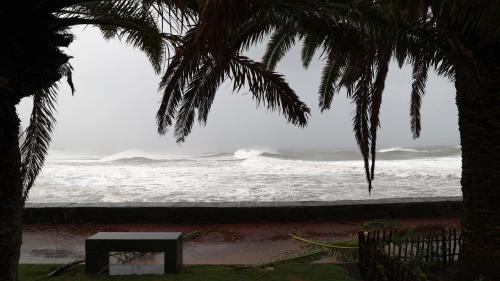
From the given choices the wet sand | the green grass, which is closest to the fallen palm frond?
the green grass

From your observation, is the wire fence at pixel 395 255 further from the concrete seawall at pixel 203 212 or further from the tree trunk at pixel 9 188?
the tree trunk at pixel 9 188

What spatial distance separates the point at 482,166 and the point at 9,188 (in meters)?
4.22

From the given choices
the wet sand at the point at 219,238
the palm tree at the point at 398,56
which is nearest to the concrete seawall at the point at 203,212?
the wet sand at the point at 219,238

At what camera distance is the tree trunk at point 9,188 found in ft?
11.7

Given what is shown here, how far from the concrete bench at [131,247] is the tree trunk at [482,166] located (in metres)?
3.12

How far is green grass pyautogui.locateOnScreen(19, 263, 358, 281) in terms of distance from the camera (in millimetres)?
5031

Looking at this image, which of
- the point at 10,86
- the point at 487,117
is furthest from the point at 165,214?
the point at 487,117

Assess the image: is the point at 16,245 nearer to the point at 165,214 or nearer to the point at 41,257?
the point at 41,257

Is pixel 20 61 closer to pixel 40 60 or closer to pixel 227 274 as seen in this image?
pixel 40 60

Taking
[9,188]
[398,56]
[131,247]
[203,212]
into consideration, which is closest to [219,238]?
[203,212]

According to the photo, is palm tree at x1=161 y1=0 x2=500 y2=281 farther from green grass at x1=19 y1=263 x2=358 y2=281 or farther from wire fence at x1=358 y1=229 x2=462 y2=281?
green grass at x1=19 y1=263 x2=358 y2=281

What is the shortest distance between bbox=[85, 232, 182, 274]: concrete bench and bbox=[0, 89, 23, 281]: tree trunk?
54.3 inches

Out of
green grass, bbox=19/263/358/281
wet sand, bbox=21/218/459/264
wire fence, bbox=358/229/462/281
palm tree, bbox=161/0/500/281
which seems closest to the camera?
palm tree, bbox=161/0/500/281

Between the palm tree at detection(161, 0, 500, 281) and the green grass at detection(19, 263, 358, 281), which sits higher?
the palm tree at detection(161, 0, 500, 281)
